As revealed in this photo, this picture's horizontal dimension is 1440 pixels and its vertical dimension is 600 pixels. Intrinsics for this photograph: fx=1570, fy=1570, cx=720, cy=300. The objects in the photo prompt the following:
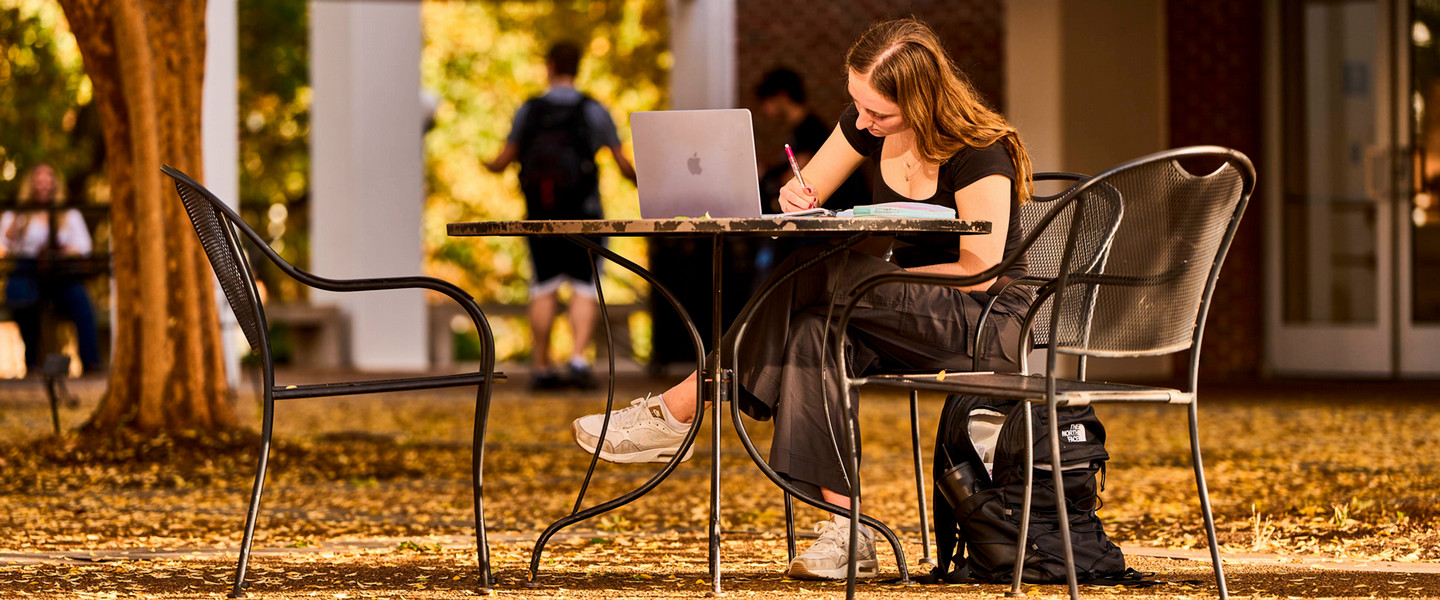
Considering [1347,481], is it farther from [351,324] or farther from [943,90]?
[351,324]

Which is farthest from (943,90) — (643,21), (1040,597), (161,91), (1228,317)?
(643,21)

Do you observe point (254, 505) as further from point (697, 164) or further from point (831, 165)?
point (831, 165)

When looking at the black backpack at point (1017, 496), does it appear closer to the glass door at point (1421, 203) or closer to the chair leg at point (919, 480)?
the chair leg at point (919, 480)

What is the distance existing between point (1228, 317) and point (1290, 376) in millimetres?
517

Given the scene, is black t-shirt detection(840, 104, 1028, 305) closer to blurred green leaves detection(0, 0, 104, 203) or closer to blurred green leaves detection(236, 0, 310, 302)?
blurred green leaves detection(0, 0, 104, 203)

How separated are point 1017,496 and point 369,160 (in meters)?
9.19

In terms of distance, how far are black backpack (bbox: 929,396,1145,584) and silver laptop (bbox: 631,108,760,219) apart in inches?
24.2

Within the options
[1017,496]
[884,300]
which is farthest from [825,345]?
[1017,496]

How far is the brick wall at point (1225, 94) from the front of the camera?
9664 mm

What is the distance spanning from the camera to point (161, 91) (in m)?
5.31

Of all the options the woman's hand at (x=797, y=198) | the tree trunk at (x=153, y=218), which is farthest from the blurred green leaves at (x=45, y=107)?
the woman's hand at (x=797, y=198)

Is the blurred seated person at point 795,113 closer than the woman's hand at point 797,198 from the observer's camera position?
No

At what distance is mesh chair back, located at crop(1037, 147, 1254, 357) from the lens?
272cm

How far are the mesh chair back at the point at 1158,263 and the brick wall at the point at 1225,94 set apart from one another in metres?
7.18
